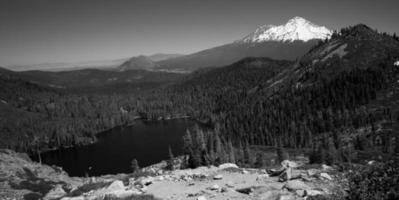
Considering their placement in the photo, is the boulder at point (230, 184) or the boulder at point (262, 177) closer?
the boulder at point (230, 184)

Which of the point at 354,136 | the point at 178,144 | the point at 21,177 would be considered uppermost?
the point at 21,177

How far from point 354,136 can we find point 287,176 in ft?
394

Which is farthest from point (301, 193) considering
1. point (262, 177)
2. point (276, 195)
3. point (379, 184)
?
point (262, 177)

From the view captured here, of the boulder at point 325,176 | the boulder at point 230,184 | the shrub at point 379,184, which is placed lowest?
the boulder at point 230,184

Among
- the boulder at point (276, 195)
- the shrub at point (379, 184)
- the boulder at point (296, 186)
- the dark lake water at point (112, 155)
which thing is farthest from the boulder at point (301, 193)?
the dark lake water at point (112, 155)

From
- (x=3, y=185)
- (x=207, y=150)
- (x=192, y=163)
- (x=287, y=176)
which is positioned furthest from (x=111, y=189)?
(x=207, y=150)

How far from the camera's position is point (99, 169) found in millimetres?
128875

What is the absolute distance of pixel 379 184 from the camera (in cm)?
1267

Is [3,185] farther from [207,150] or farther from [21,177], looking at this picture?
[207,150]

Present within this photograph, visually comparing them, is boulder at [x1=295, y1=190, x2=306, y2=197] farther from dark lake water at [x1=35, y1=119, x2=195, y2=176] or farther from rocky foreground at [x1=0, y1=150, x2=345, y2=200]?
dark lake water at [x1=35, y1=119, x2=195, y2=176]

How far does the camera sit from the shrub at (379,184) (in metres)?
12.0


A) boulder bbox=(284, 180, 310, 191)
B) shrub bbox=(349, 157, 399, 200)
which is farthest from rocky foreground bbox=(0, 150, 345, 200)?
shrub bbox=(349, 157, 399, 200)

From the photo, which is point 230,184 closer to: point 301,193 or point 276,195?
point 276,195

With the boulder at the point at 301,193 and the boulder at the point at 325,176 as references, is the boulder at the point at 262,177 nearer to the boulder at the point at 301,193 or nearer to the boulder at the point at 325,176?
the boulder at the point at 325,176
